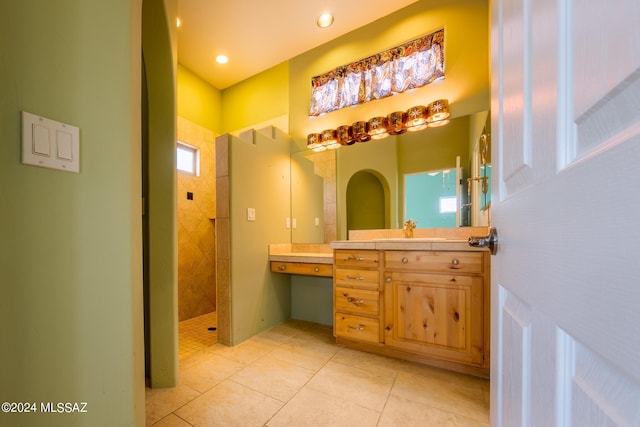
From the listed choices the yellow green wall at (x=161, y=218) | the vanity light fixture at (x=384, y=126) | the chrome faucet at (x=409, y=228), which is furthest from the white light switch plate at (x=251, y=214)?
the chrome faucet at (x=409, y=228)

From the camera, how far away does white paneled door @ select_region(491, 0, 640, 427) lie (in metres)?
0.21

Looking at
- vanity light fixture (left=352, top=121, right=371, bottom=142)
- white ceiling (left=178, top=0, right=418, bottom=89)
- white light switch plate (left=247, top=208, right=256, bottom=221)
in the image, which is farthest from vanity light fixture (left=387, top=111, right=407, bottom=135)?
white light switch plate (left=247, top=208, right=256, bottom=221)

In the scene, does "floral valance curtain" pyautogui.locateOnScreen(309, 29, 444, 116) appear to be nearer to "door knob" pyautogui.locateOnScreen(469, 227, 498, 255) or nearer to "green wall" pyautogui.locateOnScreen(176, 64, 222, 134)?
"green wall" pyautogui.locateOnScreen(176, 64, 222, 134)

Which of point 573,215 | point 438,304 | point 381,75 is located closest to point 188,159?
point 381,75

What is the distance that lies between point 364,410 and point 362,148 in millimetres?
2078

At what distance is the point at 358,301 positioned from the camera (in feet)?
6.21

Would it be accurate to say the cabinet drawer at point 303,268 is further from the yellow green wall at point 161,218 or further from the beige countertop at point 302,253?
the yellow green wall at point 161,218

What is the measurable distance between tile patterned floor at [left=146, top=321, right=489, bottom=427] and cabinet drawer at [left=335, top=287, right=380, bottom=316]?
1.14 feet

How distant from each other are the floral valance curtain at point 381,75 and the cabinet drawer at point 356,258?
1.52m

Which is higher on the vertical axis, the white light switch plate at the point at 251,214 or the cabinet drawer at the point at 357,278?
the white light switch plate at the point at 251,214

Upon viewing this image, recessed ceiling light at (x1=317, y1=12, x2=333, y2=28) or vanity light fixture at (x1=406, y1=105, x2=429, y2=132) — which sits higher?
recessed ceiling light at (x1=317, y1=12, x2=333, y2=28)

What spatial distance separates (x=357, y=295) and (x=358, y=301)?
0.15 ft

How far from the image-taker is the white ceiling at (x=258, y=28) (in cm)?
214

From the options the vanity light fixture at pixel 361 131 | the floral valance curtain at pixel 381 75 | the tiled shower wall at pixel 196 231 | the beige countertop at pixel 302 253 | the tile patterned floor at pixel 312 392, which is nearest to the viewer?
the tile patterned floor at pixel 312 392
